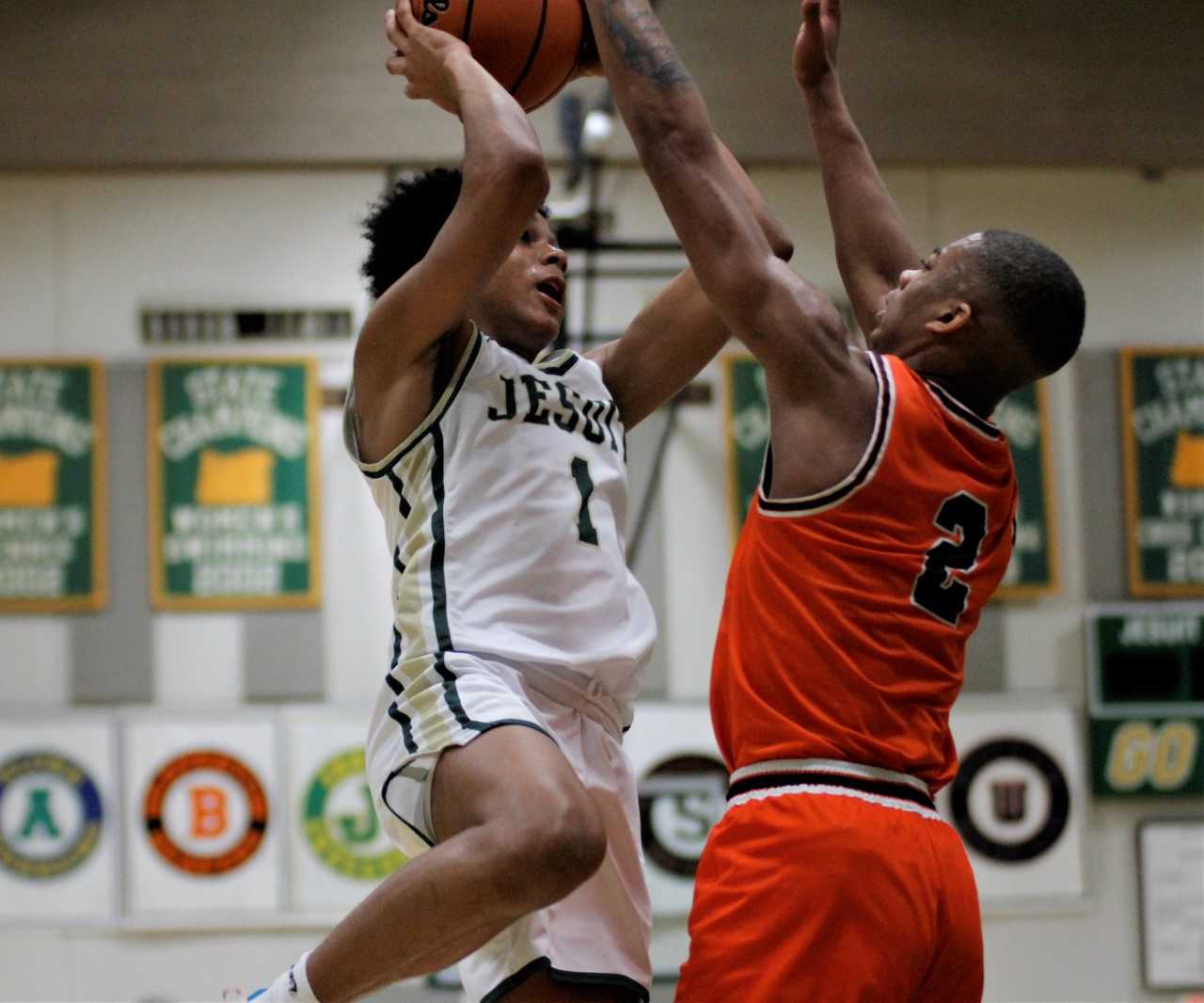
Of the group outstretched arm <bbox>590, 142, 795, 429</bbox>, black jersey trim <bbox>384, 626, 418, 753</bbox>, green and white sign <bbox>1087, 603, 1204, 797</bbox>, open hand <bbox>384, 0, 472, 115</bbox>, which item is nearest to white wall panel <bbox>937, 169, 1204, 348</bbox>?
green and white sign <bbox>1087, 603, 1204, 797</bbox>

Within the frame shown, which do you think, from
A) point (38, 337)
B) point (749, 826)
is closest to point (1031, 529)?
point (38, 337)

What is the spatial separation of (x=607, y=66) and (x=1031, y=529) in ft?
21.6

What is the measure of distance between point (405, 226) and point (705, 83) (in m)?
5.01

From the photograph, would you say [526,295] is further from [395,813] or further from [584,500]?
[395,813]

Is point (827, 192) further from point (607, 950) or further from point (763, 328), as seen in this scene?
point (607, 950)

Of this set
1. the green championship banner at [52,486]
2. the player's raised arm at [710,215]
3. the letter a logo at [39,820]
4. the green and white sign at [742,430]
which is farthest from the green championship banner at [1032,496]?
the player's raised arm at [710,215]

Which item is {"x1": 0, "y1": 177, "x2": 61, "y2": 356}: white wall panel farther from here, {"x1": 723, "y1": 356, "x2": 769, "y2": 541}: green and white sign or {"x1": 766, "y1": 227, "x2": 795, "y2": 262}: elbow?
{"x1": 766, "y1": 227, "x2": 795, "y2": 262}: elbow

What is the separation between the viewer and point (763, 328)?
9.25 feet

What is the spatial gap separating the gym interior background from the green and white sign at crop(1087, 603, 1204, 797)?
2 centimetres

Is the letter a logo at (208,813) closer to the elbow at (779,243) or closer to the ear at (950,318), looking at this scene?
the elbow at (779,243)

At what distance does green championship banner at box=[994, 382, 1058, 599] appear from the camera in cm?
905

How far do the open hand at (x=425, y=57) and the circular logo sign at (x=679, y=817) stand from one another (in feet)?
18.3

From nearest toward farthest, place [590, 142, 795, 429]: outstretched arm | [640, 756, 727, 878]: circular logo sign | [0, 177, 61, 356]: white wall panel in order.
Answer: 1. [590, 142, 795, 429]: outstretched arm
2. [640, 756, 727, 878]: circular logo sign
3. [0, 177, 61, 356]: white wall panel

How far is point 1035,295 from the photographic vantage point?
9.52 ft
